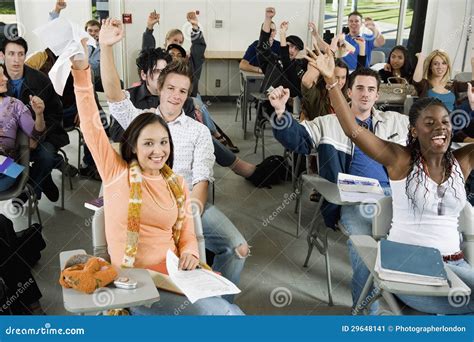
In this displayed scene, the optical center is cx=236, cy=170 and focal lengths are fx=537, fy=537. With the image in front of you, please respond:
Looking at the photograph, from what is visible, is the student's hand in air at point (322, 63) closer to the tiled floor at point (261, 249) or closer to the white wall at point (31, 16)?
the tiled floor at point (261, 249)

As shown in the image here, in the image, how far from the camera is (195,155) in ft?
8.57

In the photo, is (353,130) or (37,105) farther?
(37,105)

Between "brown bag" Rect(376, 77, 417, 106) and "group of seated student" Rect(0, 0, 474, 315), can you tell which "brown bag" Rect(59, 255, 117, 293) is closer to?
"group of seated student" Rect(0, 0, 474, 315)

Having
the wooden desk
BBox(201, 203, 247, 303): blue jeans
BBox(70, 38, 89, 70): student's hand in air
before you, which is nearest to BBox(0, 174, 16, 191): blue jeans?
BBox(201, 203, 247, 303): blue jeans

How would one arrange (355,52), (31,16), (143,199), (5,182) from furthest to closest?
(31,16) → (355,52) → (5,182) → (143,199)

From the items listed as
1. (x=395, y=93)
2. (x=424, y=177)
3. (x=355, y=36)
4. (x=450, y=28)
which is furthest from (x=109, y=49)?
(x=450, y=28)

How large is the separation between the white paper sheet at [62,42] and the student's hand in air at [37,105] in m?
2.03

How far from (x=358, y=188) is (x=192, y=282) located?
1195mm

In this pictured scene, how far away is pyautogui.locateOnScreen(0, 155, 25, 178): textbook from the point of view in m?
2.99

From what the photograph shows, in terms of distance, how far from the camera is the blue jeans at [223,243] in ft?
7.98

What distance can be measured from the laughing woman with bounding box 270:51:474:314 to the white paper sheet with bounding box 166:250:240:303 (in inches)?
30.6

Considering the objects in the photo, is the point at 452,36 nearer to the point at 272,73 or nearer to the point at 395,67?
the point at 395,67

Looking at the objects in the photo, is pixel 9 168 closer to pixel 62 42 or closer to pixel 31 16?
pixel 62 42

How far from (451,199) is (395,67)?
12.2 ft
